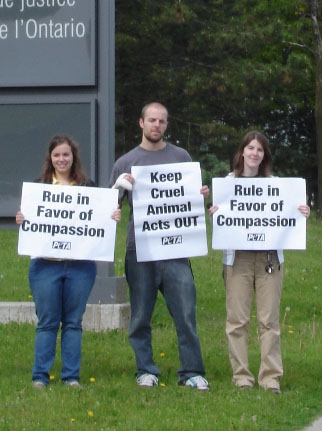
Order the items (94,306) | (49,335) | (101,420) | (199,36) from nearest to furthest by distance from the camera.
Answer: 1. (101,420)
2. (49,335)
3. (94,306)
4. (199,36)

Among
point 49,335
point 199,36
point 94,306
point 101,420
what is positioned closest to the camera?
point 101,420

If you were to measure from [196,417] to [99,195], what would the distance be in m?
1.79

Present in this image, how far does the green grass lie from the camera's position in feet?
22.4

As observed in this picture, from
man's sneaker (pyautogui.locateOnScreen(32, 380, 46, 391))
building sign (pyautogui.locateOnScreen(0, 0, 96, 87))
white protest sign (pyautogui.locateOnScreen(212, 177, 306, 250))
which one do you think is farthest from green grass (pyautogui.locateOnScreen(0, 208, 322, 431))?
building sign (pyautogui.locateOnScreen(0, 0, 96, 87))

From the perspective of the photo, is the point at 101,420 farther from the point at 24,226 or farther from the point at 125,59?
the point at 125,59

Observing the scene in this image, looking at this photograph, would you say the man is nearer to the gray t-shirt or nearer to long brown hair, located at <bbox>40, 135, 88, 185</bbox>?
the gray t-shirt

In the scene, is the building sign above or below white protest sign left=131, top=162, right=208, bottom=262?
above

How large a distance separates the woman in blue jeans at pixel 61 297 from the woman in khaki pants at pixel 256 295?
38.5 inches

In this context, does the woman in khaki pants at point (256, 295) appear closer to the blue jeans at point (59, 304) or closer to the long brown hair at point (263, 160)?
the long brown hair at point (263, 160)

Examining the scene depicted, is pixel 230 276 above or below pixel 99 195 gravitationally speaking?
below

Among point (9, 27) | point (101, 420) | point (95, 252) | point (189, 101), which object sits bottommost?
point (101, 420)

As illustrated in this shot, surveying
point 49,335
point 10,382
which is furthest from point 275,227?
point 10,382

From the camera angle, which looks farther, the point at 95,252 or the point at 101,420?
the point at 95,252

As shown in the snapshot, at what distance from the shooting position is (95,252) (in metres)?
7.73
